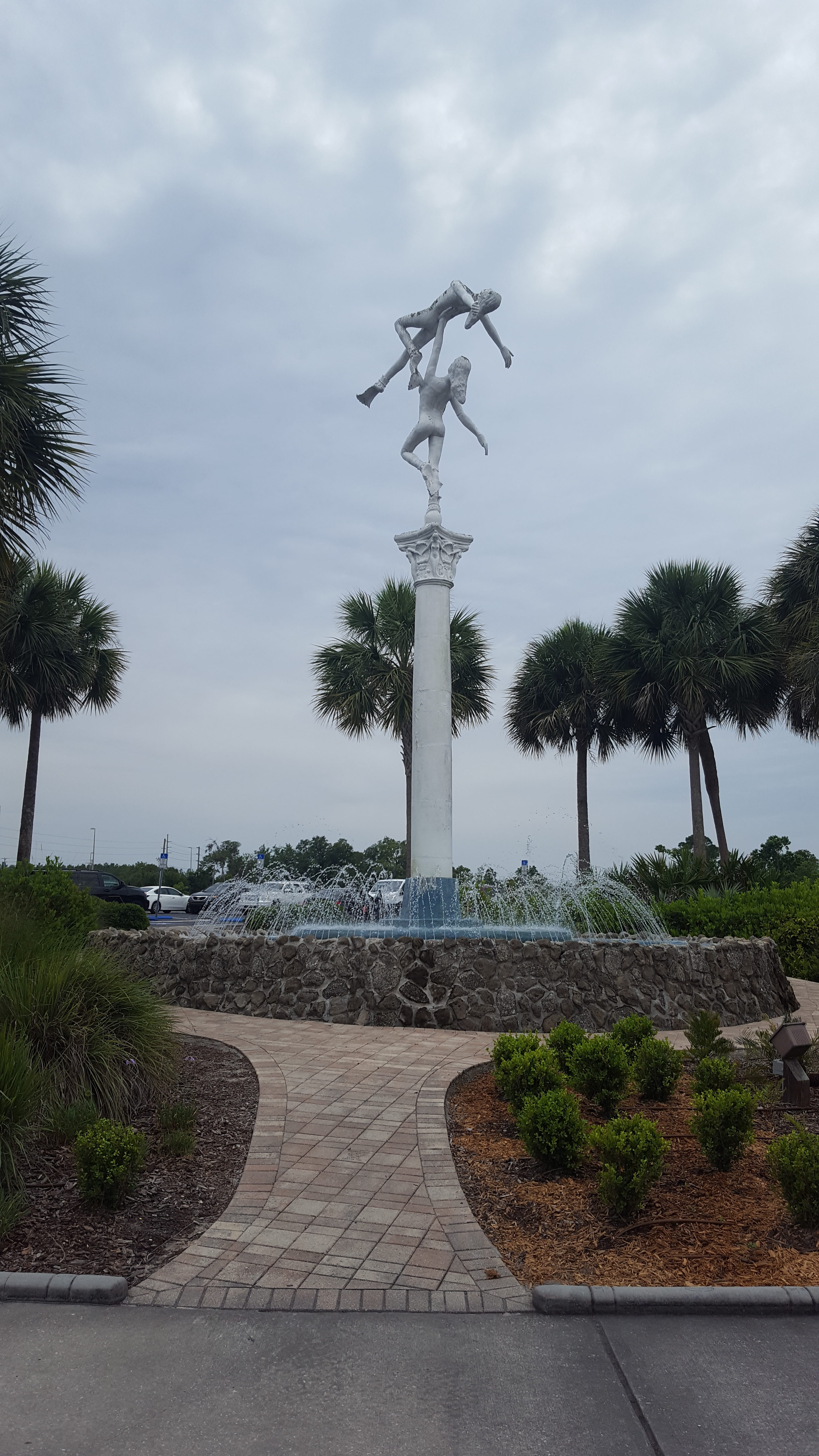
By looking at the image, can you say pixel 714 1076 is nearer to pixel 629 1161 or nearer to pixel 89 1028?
pixel 629 1161

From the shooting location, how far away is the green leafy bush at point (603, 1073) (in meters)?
6.07

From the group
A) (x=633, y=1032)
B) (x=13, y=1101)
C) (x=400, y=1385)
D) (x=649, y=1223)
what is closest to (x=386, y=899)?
(x=633, y=1032)

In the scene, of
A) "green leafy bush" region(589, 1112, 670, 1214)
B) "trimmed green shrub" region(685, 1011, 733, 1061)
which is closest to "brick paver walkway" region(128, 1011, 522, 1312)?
"green leafy bush" region(589, 1112, 670, 1214)

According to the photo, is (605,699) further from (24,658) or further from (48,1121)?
(48,1121)

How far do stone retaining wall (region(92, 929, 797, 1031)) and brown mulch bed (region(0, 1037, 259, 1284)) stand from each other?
12.5ft

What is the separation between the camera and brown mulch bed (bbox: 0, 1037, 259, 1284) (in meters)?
4.00

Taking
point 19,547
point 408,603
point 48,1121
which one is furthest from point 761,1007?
point 408,603

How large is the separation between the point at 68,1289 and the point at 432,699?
11.0 metres

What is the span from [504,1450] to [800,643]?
21.4 m

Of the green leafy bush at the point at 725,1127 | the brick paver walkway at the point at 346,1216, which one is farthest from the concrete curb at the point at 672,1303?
the green leafy bush at the point at 725,1127

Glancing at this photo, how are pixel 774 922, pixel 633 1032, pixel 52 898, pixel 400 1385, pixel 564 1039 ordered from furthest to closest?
pixel 774 922
pixel 52 898
pixel 633 1032
pixel 564 1039
pixel 400 1385

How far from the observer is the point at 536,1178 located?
5.02m

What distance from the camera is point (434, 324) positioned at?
15227 mm

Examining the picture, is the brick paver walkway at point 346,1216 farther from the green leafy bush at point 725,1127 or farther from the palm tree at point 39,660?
the palm tree at point 39,660
